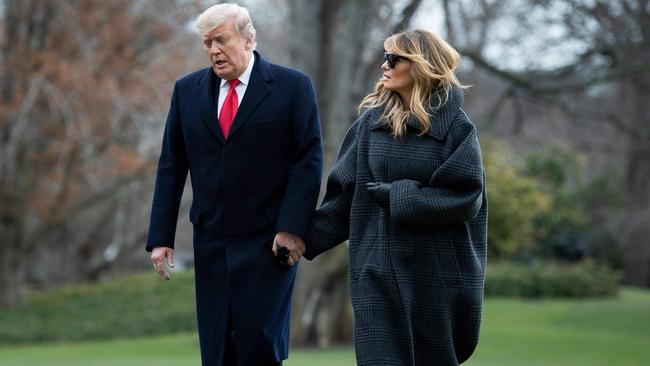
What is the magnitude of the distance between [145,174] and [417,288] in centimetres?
1746

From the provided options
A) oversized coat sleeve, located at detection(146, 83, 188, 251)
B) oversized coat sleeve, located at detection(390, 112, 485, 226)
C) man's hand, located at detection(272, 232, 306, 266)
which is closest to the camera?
oversized coat sleeve, located at detection(390, 112, 485, 226)

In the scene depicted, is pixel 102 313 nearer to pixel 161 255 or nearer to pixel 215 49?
pixel 161 255

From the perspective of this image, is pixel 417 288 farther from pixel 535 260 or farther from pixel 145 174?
pixel 535 260

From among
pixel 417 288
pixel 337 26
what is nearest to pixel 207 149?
pixel 417 288

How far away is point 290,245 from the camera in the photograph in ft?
17.4

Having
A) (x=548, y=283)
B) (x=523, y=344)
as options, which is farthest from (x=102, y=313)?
(x=548, y=283)

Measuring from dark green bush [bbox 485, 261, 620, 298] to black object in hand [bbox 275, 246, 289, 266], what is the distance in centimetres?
2261

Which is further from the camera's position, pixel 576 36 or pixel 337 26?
pixel 576 36

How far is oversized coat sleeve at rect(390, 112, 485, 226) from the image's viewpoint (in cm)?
→ 497

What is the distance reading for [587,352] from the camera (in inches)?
730

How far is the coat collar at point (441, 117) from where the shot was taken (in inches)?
201

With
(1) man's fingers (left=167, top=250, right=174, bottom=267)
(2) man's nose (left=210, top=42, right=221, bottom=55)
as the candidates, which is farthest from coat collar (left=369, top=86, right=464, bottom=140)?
(1) man's fingers (left=167, top=250, right=174, bottom=267)

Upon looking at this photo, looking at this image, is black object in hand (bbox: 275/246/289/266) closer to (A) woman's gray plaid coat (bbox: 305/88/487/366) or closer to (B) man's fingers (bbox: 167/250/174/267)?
(A) woman's gray plaid coat (bbox: 305/88/487/366)

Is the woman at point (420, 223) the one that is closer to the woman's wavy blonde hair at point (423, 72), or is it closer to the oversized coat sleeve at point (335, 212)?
the woman's wavy blonde hair at point (423, 72)
